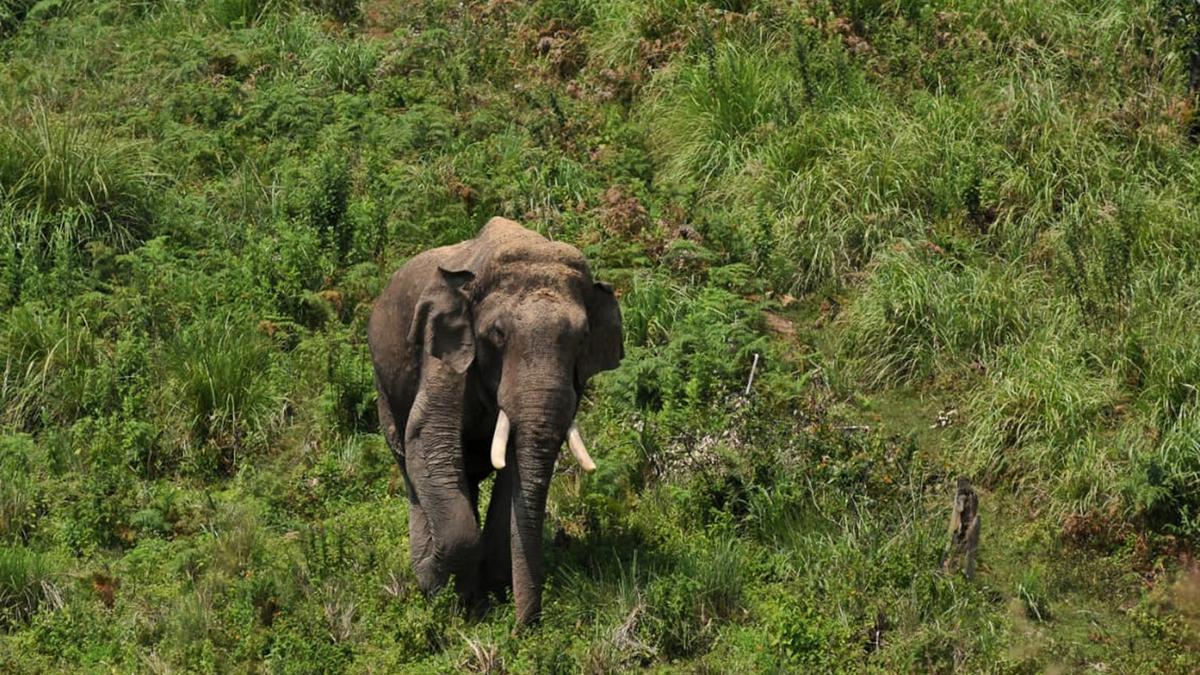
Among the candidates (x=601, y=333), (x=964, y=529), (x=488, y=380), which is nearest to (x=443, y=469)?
(x=488, y=380)

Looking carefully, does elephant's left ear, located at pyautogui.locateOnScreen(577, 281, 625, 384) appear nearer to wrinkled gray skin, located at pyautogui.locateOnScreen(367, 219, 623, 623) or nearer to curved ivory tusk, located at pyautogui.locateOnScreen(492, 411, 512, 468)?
wrinkled gray skin, located at pyautogui.locateOnScreen(367, 219, 623, 623)

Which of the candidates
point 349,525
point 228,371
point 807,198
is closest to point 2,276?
point 228,371

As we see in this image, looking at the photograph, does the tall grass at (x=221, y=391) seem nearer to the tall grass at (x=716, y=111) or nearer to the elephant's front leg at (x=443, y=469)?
the elephant's front leg at (x=443, y=469)

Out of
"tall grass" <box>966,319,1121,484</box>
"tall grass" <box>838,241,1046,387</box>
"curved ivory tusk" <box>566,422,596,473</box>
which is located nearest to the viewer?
"curved ivory tusk" <box>566,422,596,473</box>

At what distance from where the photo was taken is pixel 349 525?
1255 cm

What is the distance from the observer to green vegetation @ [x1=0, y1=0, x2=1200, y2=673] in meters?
11.5

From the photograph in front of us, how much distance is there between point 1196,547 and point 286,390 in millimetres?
5996

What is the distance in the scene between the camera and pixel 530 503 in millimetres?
10602

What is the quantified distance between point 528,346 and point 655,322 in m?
4.46

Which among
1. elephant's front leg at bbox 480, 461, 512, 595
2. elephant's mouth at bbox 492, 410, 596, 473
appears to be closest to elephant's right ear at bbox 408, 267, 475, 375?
elephant's mouth at bbox 492, 410, 596, 473

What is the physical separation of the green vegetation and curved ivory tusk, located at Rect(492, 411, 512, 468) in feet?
3.51

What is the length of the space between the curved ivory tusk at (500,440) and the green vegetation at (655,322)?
1071 mm

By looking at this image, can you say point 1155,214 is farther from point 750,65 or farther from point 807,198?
point 750,65

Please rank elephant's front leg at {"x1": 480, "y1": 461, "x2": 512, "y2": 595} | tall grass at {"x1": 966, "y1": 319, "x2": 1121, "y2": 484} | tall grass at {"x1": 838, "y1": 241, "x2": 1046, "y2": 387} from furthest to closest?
tall grass at {"x1": 838, "y1": 241, "x2": 1046, "y2": 387} → tall grass at {"x1": 966, "y1": 319, "x2": 1121, "y2": 484} → elephant's front leg at {"x1": 480, "y1": 461, "x2": 512, "y2": 595}
